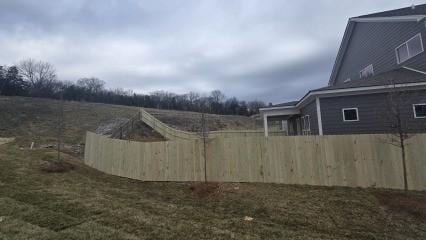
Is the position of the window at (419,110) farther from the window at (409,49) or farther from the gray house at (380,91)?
the window at (409,49)

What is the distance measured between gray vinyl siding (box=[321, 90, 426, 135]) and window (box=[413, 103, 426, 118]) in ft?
0.41

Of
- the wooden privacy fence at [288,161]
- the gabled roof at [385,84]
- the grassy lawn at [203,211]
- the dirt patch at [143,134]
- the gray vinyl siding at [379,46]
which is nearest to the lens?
the grassy lawn at [203,211]

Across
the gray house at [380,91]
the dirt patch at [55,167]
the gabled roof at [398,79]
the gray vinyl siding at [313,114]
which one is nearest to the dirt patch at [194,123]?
the gray vinyl siding at [313,114]

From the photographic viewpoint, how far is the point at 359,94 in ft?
43.2

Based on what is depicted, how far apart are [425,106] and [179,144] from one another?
10.2 metres

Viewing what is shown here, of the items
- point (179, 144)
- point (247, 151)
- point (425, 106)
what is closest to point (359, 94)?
point (425, 106)

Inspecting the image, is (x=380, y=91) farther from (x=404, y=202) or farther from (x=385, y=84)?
(x=404, y=202)

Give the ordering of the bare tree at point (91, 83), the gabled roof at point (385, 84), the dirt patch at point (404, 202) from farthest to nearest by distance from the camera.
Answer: the bare tree at point (91, 83)
the gabled roof at point (385, 84)
the dirt patch at point (404, 202)

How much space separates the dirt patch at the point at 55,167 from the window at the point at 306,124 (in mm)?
11750

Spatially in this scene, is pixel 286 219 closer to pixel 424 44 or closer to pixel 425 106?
pixel 425 106

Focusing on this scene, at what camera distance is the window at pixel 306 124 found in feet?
52.1

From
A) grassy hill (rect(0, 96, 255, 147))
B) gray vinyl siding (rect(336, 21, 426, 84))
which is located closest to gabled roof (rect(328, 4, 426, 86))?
gray vinyl siding (rect(336, 21, 426, 84))

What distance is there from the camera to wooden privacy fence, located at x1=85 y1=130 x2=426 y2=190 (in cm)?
872

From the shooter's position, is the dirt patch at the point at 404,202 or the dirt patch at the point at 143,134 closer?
the dirt patch at the point at 404,202
